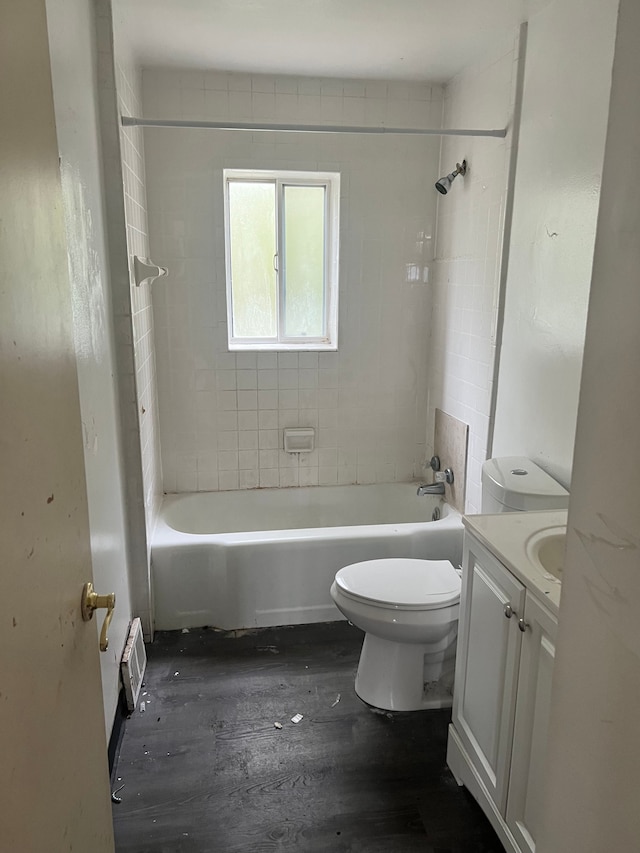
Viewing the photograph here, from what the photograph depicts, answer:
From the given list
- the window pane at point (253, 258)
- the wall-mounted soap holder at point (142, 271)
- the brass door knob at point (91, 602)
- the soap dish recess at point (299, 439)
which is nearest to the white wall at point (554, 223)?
the soap dish recess at point (299, 439)

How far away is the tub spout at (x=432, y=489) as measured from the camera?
3142 mm

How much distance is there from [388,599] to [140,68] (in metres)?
2.54

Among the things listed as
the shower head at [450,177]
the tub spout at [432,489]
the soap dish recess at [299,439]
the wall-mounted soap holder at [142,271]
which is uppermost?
the shower head at [450,177]

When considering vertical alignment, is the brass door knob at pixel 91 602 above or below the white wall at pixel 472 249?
below

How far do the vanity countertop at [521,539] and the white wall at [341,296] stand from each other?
1662 millimetres

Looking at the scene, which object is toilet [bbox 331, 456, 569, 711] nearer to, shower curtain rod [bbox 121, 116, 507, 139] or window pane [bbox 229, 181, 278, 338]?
shower curtain rod [bbox 121, 116, 507, 139]

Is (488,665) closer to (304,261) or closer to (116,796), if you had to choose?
(116,796)

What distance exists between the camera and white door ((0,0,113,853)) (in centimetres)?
70

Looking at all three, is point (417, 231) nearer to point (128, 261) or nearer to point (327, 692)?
point (128, 261)

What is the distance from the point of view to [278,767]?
1.91m

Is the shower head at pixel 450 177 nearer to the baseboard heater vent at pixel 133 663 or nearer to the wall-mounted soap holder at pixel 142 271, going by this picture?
the wall-mounted soap holder at pixel 142 271

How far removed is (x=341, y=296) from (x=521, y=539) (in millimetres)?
1892

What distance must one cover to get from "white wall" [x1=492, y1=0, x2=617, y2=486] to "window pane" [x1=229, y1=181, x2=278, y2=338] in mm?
1278

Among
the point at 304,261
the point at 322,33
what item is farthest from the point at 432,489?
the point at 322,33
